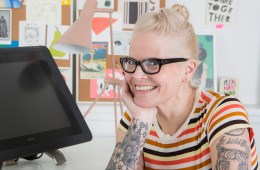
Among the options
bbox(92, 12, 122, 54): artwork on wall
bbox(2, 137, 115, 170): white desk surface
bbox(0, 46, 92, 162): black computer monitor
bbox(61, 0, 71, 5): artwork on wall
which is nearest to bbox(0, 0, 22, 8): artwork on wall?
bbox(61, 0, 71, 5): artwork on wall

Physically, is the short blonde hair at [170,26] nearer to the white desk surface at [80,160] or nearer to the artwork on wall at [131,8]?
the white desk surface at [80,160]

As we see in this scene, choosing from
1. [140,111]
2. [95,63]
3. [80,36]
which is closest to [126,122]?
[140,111]

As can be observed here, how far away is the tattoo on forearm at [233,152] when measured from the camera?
983 mm

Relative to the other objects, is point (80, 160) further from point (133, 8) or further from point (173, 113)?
point (133, 8)

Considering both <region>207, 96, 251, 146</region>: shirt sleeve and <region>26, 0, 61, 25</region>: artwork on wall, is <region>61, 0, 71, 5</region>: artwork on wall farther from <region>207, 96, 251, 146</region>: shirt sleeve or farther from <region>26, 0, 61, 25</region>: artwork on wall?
<region>207, 96, 251, 146</region>: shirt sleeve

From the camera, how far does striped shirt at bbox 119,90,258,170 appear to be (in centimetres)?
106

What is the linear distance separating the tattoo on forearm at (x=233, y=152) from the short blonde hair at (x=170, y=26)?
0.26m

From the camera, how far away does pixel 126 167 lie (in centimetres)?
115

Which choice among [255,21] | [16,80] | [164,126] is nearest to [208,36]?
[255,21]

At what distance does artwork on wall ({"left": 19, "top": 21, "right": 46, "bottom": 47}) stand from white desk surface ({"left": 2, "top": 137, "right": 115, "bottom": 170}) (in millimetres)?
542

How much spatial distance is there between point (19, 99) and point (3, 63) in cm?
12

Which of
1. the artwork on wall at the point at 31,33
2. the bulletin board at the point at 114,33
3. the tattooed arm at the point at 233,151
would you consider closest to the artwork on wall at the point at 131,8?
the bulletin board at the point at 114,33

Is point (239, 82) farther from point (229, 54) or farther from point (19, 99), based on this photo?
point (19, 99)

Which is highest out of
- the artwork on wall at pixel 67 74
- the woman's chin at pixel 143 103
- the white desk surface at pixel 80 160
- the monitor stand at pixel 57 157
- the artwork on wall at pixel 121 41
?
the artwork on wall at pixel 121 41
